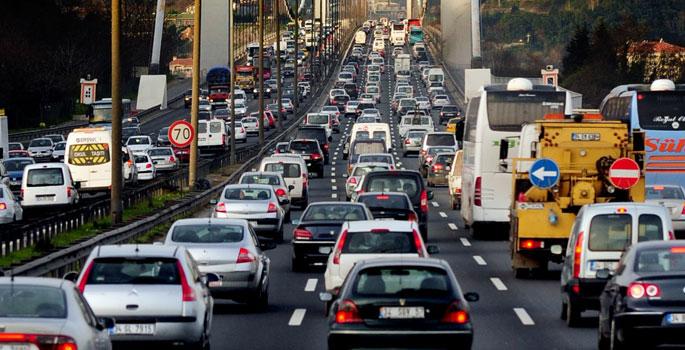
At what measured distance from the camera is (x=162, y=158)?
77062mm

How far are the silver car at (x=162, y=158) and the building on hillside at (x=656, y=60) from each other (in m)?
68.0

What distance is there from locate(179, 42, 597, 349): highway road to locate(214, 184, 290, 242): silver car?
0.59 metres

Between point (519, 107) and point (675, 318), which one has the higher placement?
point (519, 107)

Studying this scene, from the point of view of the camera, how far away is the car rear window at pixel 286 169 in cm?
5284

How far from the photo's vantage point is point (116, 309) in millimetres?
18281

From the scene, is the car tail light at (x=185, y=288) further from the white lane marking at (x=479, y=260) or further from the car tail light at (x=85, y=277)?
the white lane marking at (x=479, y=260)

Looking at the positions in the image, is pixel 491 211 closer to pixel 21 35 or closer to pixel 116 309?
pixel 116 309

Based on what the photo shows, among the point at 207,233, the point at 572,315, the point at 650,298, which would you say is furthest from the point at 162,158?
the point at 650,298

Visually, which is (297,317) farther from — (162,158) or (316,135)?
(316,135)

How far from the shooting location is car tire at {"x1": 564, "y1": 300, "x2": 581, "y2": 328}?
74.8ft

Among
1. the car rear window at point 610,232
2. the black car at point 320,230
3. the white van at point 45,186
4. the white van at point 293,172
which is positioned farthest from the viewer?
the white van at point 45,186

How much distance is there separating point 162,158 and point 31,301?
62730 millimetres

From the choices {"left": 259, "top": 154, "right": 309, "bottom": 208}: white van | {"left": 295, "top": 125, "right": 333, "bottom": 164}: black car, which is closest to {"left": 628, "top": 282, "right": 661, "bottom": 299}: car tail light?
{"left": 259, "top": 154, "right": 309, "bottom": 208}: white van

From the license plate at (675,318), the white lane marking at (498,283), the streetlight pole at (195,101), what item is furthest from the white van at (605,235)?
the streetlight pole at (195,101)
